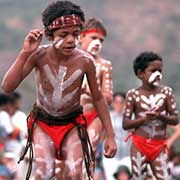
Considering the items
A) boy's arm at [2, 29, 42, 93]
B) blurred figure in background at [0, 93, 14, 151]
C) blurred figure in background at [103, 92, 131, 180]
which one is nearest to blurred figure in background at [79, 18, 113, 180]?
boy's arm at [2, 29, 42, 93]

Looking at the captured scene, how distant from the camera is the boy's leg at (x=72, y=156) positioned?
459 inches

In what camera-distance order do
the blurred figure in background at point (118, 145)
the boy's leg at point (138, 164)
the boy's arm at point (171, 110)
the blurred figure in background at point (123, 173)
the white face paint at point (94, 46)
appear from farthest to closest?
the blurred figure in background at point (118, 145) < the blurred figure in background at point (123, 173) < the white face paint at point (94, 46) < the boy's leg at point (138, 164) < the boy's arm at point (171, 110)

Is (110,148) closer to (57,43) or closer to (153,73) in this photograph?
(57,43)

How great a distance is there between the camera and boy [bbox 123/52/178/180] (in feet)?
45.0

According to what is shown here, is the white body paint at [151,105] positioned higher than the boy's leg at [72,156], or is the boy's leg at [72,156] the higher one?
the white body paint at [151,105]

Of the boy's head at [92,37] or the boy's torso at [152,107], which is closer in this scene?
the boy's torso at [152,107]

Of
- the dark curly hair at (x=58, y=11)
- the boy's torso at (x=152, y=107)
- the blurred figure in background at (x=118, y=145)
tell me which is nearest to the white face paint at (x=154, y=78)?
the boy's torso at (x=152, y=107)

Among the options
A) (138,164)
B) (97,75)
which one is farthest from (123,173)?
(97,75)

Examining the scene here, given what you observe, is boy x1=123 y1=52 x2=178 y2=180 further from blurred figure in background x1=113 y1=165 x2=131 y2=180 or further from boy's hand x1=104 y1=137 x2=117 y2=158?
blurred figure in background x1=113 y1=165 x2=131 y2=180

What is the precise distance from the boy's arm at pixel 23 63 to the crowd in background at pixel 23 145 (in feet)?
15.9

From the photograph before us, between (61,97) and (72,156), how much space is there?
583 millimetres

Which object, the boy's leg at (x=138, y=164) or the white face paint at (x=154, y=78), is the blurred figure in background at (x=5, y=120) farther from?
the white face paint at (x=154, y=78)

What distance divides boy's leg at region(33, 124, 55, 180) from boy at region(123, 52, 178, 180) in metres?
2.17

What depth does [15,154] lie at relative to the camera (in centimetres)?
1697
